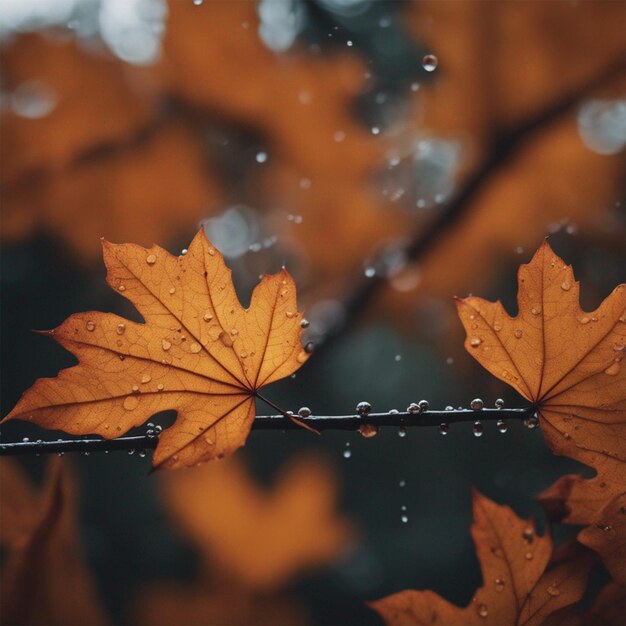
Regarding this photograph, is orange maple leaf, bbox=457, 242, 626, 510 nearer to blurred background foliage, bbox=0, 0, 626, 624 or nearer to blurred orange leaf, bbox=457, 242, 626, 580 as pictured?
blurred orange leaf, bbox=457, 242, 626, 580

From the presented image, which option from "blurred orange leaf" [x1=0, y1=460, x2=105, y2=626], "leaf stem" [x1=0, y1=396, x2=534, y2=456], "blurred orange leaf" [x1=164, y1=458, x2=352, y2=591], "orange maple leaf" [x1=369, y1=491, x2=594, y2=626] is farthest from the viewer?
"blurred orange leaf" [x1=164, y1=458, x2=352, y2=591]

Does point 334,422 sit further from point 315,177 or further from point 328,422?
point 315,177

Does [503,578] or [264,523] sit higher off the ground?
[264,523]

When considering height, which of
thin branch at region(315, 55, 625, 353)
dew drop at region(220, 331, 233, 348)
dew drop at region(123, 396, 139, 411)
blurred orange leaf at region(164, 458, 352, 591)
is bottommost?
blurred orange leaf at region(164, 458, 352, 591)

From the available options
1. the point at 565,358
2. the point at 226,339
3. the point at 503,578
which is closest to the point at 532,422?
the point at 565,358

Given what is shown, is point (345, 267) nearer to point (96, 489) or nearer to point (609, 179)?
point (609, 179)

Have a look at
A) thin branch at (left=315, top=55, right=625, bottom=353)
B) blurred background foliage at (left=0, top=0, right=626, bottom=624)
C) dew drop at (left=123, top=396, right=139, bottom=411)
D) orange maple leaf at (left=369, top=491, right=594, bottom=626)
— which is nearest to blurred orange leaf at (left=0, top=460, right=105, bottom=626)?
dew drop at (left=123, top=396, right=139, bottom=411)

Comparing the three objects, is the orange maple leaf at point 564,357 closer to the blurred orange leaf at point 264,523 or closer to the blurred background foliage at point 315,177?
the blurred background foliage at point 315,177
